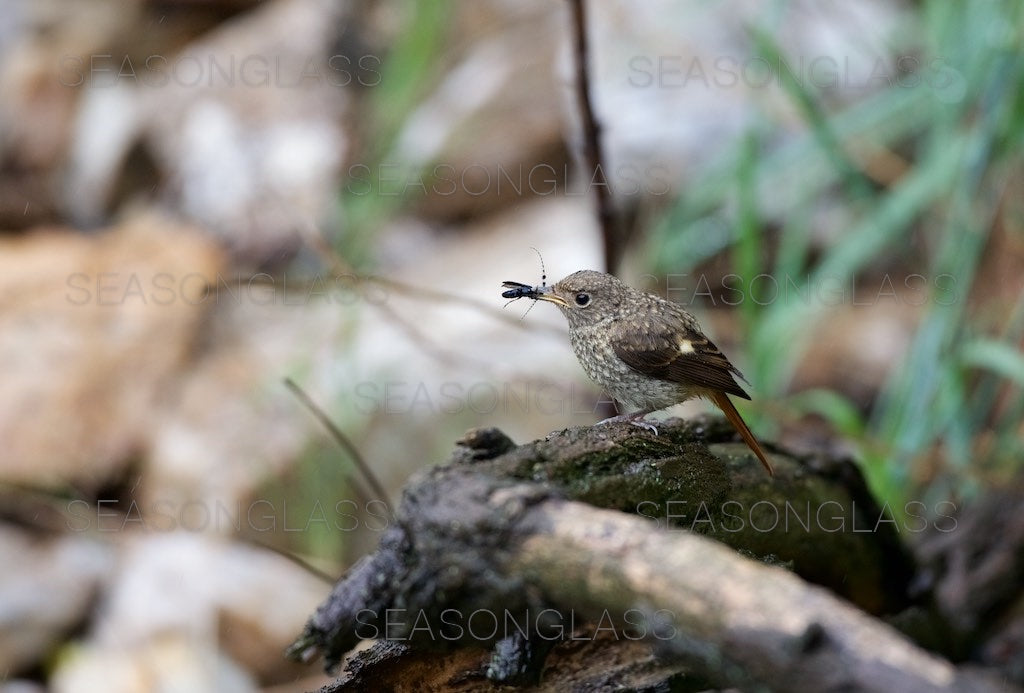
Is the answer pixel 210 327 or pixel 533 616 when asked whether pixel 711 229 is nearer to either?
pixel 210 327

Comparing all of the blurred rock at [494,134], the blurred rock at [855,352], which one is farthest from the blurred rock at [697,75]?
the blurred rock at [855,352]

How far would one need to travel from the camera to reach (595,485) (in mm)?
2174

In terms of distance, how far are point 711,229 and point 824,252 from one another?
0.88 m

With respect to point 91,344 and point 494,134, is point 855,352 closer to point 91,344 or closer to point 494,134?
point 494,134

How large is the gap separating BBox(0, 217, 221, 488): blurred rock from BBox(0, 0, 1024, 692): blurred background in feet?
0.08

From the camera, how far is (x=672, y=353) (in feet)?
9.14

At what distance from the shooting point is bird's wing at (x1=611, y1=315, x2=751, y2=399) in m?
2.74

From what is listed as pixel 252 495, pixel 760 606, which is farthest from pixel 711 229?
pixel 760 606

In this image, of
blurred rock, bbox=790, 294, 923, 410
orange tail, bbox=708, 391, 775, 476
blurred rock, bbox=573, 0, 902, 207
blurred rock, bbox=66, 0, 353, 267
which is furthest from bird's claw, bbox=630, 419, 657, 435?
blurred rock, bbox=66, 0, 353, 267

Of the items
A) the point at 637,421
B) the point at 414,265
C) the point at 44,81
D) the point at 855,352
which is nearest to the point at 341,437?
the point at 637,421

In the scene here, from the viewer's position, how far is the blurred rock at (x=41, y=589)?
5.67 meters

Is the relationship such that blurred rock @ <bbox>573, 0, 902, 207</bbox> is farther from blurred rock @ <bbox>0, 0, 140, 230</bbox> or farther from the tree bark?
blurred rock @ <bbox>0, 0, 140, 230</bbox>

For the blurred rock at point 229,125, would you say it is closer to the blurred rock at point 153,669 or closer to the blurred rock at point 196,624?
the blurred rock at point 196,624

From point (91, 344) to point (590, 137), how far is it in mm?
5041
